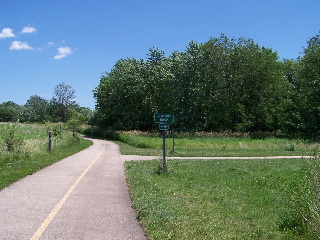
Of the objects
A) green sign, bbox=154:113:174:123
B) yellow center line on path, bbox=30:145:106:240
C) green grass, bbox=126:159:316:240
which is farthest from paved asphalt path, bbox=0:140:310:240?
green sign, bbox=154:113:174:123

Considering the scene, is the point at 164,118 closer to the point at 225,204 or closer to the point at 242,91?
the point at 225,204

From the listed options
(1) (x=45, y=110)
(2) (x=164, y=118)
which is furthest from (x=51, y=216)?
(1) (x=45, y=110)

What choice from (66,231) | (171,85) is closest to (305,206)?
(66,231)

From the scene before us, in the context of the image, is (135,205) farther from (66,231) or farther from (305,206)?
(305,206)

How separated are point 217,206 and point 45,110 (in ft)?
445

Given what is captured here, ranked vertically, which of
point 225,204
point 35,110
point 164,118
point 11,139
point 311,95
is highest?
point 35,110

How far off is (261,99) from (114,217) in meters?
43.5

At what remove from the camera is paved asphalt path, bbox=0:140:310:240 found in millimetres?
5645

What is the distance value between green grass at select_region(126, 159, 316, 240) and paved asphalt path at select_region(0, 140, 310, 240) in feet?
1.33

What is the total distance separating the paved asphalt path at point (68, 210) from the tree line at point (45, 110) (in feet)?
220

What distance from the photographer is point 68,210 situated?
722 cm

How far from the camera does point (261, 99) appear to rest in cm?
4709

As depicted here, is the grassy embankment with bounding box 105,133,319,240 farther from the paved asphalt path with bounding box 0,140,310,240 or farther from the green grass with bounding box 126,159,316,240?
the paved asphalt path with bounding box 0,140,310,240

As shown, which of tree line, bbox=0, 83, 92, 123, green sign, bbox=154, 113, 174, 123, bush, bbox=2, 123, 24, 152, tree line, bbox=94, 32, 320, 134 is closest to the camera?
green sign, bbox=154, 113, 174, 123
